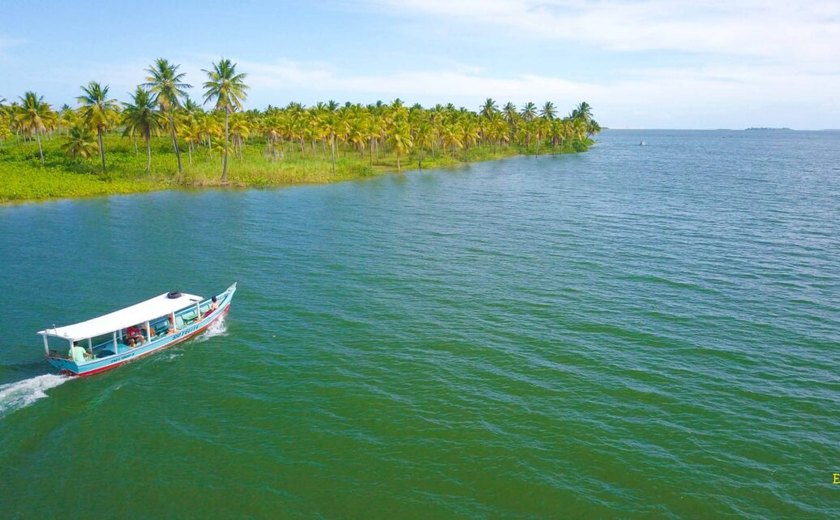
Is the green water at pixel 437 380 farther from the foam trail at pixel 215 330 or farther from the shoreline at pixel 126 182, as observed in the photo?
the shoreline at pixel 126 182

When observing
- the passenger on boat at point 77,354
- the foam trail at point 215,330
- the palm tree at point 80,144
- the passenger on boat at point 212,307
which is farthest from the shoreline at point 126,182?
the passenger on boat at point 77,354

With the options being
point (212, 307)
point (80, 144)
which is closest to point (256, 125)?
point (80, 144)

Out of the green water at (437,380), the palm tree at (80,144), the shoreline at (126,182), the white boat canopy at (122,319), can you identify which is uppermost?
the palm tree at (80,144)

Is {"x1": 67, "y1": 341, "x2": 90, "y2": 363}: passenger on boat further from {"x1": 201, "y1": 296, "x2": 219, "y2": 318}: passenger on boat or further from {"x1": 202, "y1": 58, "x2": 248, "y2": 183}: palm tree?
{"x1": 202, "y1": 58, "x2": 248, "y2": 183}: palm tree

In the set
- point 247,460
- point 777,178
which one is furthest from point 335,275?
point 777,178

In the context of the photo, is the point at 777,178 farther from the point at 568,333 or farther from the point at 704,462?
the point at 704,462
